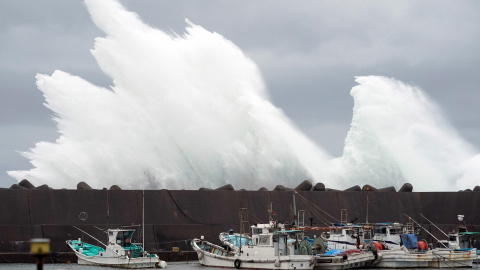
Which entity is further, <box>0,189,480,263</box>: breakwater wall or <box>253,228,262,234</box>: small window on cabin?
<box>0,189,480,263</box>: breakwater wall

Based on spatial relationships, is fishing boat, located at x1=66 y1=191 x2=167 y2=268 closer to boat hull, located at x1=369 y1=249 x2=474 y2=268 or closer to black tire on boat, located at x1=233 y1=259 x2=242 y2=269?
black tire on boat, located at x1=233 y1=259 x2=242 y2=269

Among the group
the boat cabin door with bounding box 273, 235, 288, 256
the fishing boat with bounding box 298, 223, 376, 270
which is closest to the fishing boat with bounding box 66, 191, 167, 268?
the boat cabin door with bounding box 273, 235, 288, 256

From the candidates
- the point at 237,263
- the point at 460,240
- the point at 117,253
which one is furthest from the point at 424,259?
the point at 117,253

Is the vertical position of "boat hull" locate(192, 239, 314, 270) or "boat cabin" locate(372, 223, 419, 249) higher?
"boat cabin" locate(372, 223, 419, 249)

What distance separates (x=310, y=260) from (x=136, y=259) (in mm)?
9521

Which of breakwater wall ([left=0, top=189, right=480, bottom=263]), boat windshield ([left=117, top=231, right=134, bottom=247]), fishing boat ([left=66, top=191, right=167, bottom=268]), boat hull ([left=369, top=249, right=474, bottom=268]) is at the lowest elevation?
boat hull ([left=369, top=249, right=474, bottom=268])

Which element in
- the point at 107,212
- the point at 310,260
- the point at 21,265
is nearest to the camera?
the point at 310,260

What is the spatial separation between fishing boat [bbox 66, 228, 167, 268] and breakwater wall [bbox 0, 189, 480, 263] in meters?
1.73

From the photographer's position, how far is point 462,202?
54.6 meters

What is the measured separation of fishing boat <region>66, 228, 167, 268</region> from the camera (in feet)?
145

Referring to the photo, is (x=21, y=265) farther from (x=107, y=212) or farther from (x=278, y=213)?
(x=278, y=213)

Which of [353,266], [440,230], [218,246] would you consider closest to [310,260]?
[353,266]

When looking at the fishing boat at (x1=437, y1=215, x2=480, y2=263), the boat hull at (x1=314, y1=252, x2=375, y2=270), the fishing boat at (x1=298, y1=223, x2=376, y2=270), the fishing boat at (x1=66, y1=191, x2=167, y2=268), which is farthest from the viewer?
the fishing boat at (x1=437, y1=215, x2=480, y2=263)

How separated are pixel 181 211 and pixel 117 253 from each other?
20.6 ft
